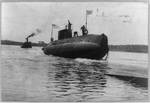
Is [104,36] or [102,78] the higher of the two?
[104,36]

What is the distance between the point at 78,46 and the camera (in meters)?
3.94

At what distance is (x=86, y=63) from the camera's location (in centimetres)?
356

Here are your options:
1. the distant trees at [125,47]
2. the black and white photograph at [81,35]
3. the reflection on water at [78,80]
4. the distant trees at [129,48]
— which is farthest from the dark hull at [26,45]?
the distant trees at [129,48]

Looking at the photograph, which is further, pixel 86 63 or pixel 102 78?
pixel 86 63

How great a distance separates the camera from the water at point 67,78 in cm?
321

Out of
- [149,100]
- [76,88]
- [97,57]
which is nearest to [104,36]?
[97,57]

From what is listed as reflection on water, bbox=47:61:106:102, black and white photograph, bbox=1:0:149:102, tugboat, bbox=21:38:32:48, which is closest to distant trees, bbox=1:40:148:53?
black and white photograph, bbox=1:0:149:102

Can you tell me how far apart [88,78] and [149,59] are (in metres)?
1.14

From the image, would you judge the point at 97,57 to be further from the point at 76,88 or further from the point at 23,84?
the point at 23,84

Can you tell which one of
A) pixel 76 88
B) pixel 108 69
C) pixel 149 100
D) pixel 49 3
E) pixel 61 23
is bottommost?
pixel 149 100

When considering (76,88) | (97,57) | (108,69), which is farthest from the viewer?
(97,57)

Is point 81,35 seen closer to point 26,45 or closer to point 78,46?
point 78,46

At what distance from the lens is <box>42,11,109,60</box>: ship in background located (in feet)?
11.4

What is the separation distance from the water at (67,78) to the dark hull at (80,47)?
0.66 ft
